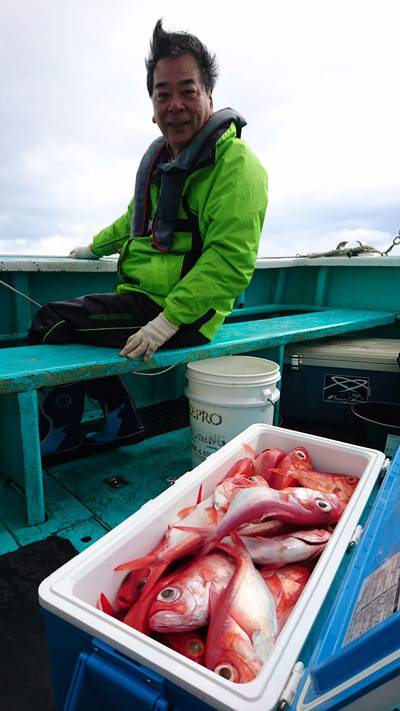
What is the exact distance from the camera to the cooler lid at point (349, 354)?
2.83 m

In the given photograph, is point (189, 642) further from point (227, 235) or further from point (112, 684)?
point (227, 235)

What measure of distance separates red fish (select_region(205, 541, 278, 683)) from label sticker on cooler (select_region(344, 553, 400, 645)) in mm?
168

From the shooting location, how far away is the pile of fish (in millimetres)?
825

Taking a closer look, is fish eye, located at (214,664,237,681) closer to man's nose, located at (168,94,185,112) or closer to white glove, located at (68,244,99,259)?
man's nose, located at (168,94,185,112)

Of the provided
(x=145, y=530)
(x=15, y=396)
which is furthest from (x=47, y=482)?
(x=145, y=530)

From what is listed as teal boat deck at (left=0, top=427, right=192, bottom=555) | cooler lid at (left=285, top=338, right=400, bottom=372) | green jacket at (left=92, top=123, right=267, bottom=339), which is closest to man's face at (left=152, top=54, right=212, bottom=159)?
green jacket at (left=92, top=123, right=267, bottom=339)

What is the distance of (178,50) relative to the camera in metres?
1.81

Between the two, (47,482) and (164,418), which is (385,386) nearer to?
(164,418)

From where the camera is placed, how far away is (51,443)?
226cm

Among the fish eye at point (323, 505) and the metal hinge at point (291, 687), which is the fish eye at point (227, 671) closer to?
the metal hinge at point (291, 687)

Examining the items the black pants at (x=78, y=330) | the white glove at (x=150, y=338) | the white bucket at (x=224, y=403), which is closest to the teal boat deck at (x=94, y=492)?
the black pants at (x=78, y=330)

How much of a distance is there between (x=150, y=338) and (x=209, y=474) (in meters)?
0.77

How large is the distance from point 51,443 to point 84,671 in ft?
5.37

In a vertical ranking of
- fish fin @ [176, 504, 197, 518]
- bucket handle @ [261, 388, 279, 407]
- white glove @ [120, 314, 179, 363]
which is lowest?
fish fin @ [176, 504, 197, 518]
